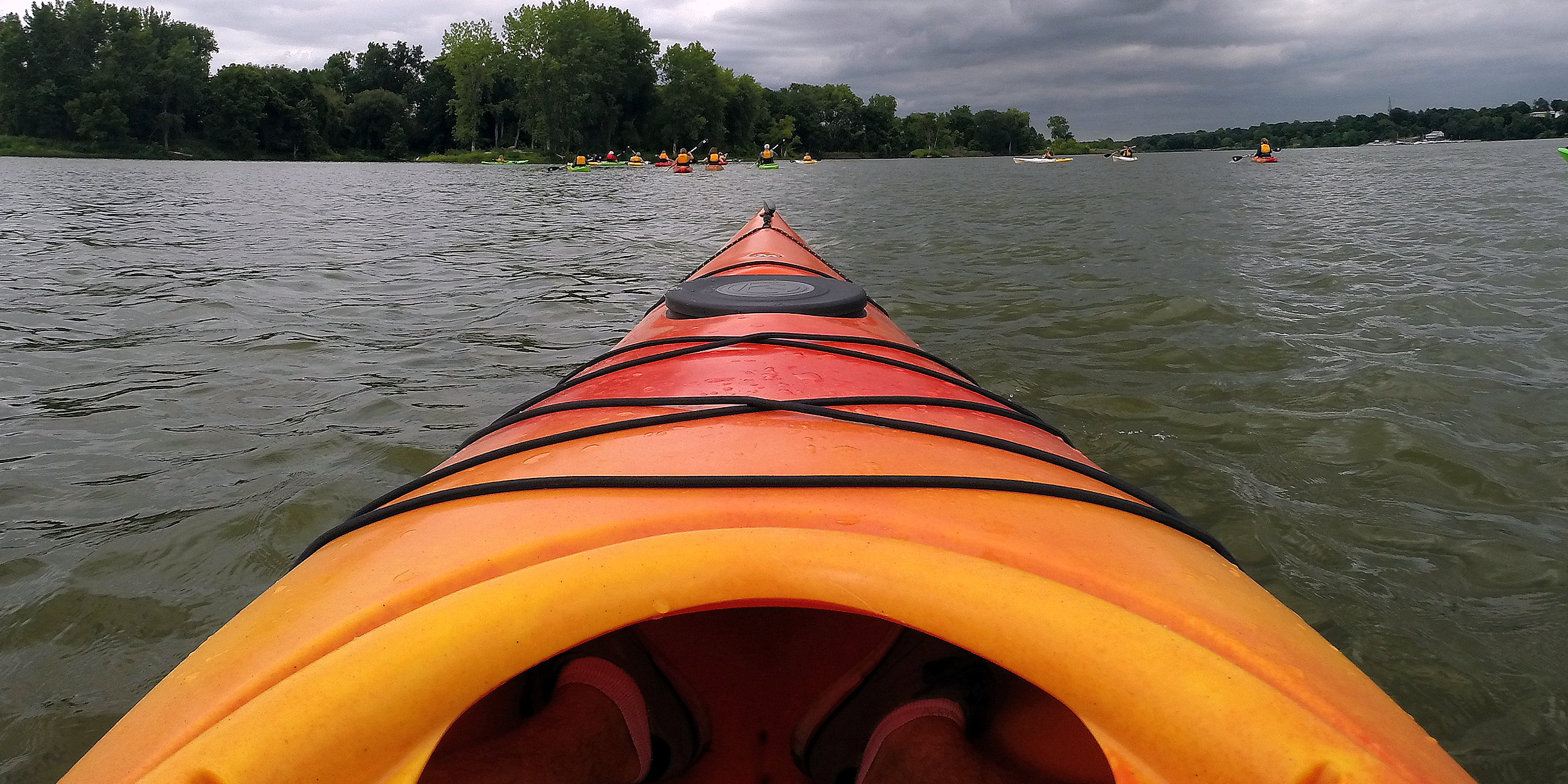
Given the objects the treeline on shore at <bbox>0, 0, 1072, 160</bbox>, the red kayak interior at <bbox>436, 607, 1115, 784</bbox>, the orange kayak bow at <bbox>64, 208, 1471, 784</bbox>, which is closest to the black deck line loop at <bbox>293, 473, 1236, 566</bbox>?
the orange kayak bow at <bbox>64, 208, 1471, 784</bbox>

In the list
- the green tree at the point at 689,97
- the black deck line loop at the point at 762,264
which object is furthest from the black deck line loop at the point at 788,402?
the green tree at the point at 689,97

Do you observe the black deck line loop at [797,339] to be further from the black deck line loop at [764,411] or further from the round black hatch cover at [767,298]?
the black deck line loop at [764,411]

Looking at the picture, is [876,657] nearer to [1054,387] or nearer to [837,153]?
[1054,387]

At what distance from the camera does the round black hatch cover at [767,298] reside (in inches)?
100

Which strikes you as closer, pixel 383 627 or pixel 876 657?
pixel 383 627

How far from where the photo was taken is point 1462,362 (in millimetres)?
4055

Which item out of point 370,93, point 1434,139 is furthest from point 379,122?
point 1434,139

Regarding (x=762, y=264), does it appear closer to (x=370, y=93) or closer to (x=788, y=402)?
(x=788, y=402)

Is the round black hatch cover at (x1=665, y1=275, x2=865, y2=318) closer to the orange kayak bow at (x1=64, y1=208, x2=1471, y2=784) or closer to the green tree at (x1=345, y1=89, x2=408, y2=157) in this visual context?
the orange kayak bow at (x1=64, y1=208, x2=1471, y2=784)

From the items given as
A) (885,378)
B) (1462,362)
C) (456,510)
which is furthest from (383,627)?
(1462,362)

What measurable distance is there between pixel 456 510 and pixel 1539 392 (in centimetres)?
450

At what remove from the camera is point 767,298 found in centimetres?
267

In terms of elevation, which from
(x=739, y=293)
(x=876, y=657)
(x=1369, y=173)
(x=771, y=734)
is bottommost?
(x=771, y=734)

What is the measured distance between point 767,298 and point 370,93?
6636 centimetres
